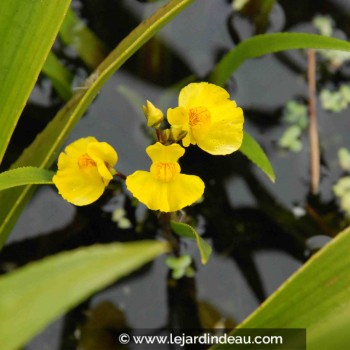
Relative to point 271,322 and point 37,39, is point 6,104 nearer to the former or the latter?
point 37,39

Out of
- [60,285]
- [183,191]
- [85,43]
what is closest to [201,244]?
[183,191]

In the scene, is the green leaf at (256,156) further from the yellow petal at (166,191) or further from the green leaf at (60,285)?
the green leaf at (60,285)

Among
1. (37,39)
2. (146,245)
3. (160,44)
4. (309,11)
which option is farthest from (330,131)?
(146,245)

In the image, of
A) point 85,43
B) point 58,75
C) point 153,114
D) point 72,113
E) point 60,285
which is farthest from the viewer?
point 85,43

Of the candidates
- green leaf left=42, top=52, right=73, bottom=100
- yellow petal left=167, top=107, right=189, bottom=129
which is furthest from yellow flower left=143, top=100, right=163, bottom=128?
green leaf left=42, top=52, right=73, bottom=100

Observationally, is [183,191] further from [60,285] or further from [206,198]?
[206,198]

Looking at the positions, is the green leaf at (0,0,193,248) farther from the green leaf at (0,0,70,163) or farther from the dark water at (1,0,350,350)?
the dark water at (1,0,350,350)
